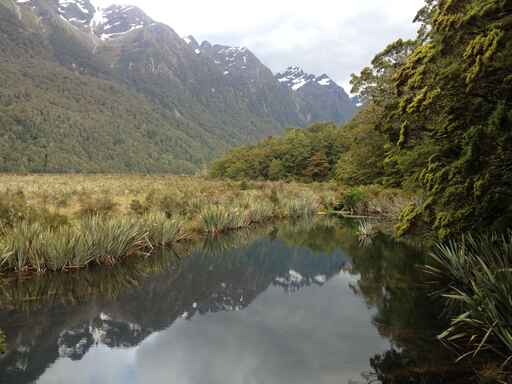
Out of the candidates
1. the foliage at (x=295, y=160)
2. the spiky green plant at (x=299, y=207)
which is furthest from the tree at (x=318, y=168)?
the spiky green plant at (x=299, y=207)

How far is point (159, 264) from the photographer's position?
12.8 meters

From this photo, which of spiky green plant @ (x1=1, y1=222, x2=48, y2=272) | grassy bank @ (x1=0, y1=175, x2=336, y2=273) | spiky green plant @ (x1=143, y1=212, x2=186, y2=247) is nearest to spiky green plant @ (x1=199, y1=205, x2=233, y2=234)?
grassy bank @ (x1=0, y1=175, x2=336, y2=273)

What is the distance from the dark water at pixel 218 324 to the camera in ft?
20.6

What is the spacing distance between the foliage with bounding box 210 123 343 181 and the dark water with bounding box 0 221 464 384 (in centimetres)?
4276

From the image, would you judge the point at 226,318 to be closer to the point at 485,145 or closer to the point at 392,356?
the point at 392,356

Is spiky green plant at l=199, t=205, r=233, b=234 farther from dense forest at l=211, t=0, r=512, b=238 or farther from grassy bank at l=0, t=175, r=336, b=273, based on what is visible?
dense forest at l=211, t=0, r=512, b=238

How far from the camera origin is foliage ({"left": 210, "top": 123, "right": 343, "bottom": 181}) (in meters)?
56.0

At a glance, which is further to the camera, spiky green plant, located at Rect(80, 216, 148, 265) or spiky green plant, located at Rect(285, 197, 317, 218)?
spiky green plant, located at Rect(285, 197, 317, 218)

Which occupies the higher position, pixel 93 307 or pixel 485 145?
pixel 485 145

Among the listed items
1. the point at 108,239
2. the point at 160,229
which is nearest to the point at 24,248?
the point at 108,239

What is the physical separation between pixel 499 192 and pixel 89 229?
1049cm

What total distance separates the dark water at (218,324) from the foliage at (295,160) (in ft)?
140

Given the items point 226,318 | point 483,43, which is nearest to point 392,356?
point 226,318

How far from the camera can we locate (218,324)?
848cm
